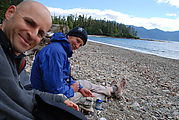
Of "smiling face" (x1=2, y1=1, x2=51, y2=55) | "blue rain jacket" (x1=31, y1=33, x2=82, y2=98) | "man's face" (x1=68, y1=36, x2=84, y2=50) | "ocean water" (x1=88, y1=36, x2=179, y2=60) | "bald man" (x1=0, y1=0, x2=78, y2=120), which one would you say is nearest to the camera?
"bald man" (x1=0, y1=0, x2=78, y2=120)

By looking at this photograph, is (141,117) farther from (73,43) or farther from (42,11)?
(42,11)

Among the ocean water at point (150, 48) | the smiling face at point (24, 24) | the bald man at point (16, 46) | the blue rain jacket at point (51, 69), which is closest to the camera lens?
the bald man at point (16, 46)

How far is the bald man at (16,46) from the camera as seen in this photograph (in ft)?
4.96

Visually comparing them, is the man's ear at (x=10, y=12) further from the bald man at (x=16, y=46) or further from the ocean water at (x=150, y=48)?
the ocean water at (x=150, y=48)

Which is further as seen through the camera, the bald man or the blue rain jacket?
the blue rain jacket

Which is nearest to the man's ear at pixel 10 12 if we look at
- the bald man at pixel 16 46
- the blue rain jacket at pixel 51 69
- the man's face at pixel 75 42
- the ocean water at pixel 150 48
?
the bald man at pixel 16 46

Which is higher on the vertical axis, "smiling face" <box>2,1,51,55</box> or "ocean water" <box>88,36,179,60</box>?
"smiling face" <box>2,1,51,55</box>

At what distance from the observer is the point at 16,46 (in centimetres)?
167

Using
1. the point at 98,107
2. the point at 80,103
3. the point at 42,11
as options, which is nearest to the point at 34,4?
the point at 42,11

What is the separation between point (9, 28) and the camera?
165 centimetres

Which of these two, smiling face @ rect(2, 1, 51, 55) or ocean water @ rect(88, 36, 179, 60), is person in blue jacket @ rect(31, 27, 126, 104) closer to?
smiling face @ rect(2, 1, 51, 55)

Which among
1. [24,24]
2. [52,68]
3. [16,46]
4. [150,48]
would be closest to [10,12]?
[24,24]

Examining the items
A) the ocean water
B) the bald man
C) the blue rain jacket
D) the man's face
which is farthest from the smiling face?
the ocean water

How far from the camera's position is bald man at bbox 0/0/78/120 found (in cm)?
151
